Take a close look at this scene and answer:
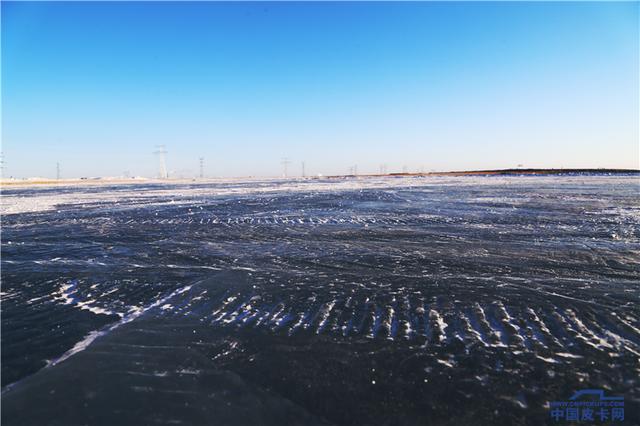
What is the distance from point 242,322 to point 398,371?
2.07 m

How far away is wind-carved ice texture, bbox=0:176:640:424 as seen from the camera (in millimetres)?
2836

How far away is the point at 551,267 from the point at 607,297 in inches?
55.3

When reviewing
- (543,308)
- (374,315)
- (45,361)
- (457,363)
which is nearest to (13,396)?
(45,361)

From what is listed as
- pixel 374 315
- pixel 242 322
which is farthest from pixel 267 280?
pixel 374 315

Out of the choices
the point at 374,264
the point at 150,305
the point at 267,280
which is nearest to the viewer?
the point at 150,305

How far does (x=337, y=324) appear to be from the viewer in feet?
13.4

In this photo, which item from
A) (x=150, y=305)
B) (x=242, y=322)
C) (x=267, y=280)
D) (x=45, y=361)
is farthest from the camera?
(x=267, y=280)

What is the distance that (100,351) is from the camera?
3488 millimetres

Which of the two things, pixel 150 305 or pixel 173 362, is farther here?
pixel 150 305

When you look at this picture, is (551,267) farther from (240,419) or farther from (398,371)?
(240,419)

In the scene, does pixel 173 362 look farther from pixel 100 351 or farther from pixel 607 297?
pixel 607 297

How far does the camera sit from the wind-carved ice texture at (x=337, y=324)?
2836 millimetres

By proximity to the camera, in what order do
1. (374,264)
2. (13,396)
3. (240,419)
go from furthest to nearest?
(374,264) < (13,396) < (240,419)

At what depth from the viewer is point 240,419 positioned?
2.56 m
